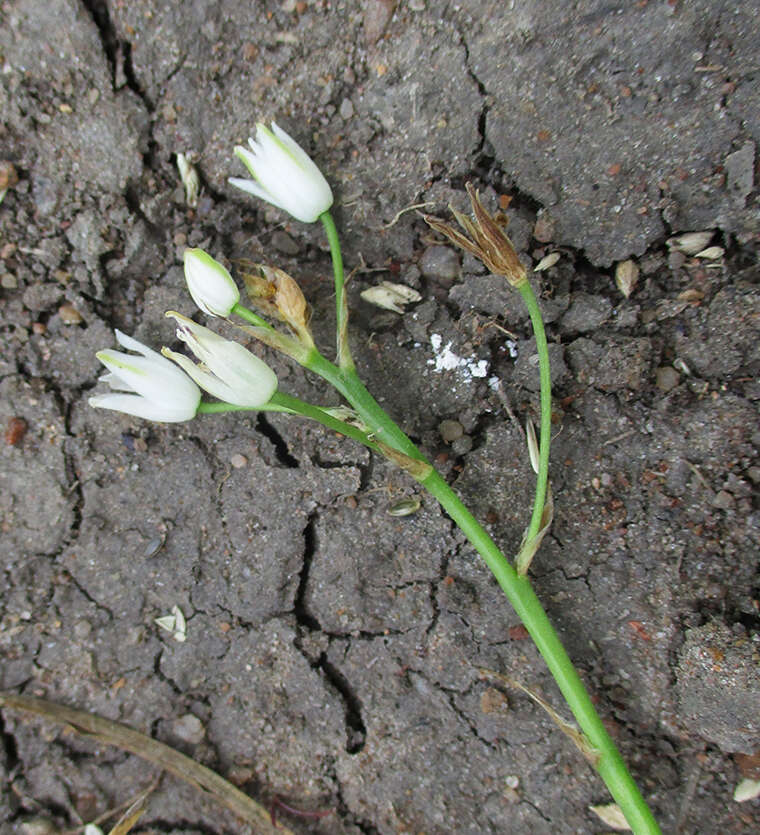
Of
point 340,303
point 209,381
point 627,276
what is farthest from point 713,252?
point 209,381

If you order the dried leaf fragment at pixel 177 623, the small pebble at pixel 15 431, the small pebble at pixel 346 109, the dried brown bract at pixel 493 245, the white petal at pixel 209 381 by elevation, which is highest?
the small pebble at pixel 346 109

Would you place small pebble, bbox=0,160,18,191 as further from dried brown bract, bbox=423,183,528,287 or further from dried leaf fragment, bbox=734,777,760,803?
dried leaf fragment, bbox=734,777,760,803

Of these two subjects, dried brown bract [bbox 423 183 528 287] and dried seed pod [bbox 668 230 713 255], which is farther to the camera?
dried seed pod [bbox 668 230 713 255]

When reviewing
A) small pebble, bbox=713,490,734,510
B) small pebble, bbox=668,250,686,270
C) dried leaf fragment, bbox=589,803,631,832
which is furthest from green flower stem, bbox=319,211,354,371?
dried leaf fragment, bbox=589,803,631,832

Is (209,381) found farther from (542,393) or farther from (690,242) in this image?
(690,242)

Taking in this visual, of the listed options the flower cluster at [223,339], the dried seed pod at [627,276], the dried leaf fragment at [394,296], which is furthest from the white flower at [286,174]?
the dried seed pod at [627,276]

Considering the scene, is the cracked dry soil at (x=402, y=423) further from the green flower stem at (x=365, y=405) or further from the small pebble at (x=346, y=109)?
the green flower stem at (x=365, y=405)

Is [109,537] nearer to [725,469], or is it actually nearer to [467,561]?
[467,561]
